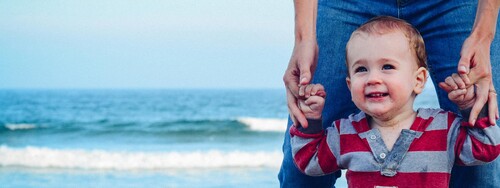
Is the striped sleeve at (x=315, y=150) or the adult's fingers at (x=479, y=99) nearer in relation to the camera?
the adult's fingers at (x=479, y=99)

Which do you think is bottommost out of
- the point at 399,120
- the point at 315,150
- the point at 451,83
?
the point at 315,150

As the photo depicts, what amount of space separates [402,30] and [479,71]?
0.27 meters

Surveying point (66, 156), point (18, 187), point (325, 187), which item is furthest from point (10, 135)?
point (325, 187)

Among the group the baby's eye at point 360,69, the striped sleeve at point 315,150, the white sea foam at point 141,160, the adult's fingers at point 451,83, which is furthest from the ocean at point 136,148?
the adult's fingers at point 451,83

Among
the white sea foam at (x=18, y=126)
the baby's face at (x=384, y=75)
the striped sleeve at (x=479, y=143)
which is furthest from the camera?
the white sea foam at (x=18, y=126)

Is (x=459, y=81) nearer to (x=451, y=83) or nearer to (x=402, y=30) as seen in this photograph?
(x=451, y=83)

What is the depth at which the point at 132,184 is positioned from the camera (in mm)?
7598

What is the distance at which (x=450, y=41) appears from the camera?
2406 millimetres

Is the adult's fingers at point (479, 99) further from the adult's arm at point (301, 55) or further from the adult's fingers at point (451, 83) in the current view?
the adult's arm at point (301, 55)

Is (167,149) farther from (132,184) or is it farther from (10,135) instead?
(10,135)

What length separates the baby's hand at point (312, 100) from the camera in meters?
2.26

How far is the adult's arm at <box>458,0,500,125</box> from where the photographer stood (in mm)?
2100

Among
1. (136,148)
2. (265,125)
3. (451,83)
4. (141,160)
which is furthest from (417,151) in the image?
(265,125)

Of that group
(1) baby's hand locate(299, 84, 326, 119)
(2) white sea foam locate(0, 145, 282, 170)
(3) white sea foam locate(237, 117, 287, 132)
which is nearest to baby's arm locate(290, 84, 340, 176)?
(1) baby's hand locate(299, 84, 326, 119)
